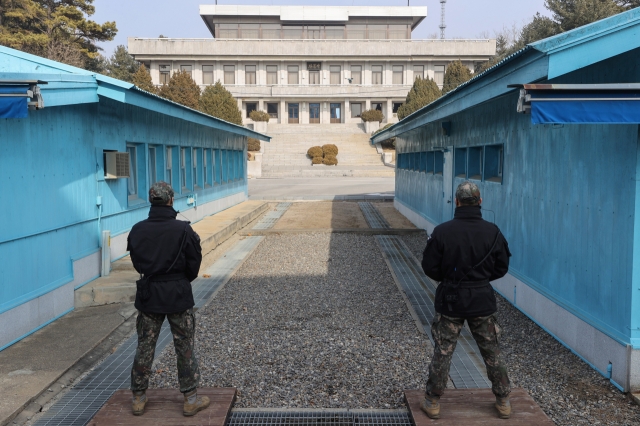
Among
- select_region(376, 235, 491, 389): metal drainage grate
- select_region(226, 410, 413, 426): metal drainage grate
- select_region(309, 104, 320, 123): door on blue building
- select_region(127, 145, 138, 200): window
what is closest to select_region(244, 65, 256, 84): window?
select_region(309, 104, 320, 123): door on blue building

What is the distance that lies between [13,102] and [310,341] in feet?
13.2

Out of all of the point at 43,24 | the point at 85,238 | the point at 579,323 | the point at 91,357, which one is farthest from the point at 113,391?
the point at 43,24

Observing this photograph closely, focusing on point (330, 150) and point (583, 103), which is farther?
point (330, 150)

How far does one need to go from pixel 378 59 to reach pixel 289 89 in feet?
37.1

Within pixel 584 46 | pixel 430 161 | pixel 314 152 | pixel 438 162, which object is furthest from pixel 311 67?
pixel 584 46

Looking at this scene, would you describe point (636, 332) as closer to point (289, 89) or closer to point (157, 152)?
point (157, 152)

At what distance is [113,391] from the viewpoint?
5.48 meters

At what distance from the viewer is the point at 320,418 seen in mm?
4844

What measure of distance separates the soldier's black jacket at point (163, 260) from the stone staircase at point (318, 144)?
4081 centimetres

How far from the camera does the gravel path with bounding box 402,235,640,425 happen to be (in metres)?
4.85

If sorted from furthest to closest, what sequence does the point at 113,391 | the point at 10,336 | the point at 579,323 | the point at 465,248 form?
the point at 10,336 → the point at 579,323 → the point at 113,391 → the point at 465,248

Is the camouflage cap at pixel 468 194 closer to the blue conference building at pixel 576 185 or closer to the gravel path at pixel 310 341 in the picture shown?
the blue conference building at pixel 576 185

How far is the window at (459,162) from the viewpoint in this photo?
12.3 metres

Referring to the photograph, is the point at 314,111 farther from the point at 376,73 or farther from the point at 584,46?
the point at 584,46
